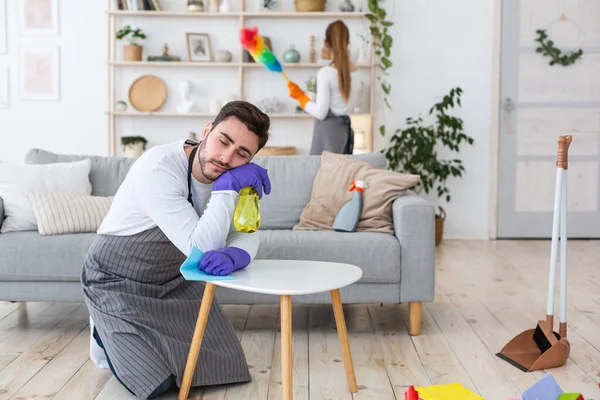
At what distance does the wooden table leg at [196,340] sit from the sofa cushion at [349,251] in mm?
892

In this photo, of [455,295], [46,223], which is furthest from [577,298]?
[46,223]

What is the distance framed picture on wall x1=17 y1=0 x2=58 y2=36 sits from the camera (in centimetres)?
616

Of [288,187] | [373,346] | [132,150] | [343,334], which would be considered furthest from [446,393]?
[132,150]

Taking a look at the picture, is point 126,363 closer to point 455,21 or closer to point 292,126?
point 292,126

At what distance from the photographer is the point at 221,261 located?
2.28 meters

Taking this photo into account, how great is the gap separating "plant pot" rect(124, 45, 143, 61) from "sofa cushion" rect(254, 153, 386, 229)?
2.51 m

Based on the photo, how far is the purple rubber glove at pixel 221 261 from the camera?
2264mm

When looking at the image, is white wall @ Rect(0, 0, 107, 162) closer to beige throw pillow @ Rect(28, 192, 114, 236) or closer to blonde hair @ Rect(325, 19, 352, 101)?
blonde hair @ Rect(325, 19, 352, 101)

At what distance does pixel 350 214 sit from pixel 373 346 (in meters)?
0.67

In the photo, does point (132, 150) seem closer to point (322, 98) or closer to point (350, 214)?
point (322, 98)

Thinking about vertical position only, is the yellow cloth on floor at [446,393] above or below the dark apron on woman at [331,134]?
below

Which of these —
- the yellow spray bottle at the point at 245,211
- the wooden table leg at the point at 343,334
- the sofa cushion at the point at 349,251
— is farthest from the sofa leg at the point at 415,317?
the yellow spray bottle at the point at 245,211

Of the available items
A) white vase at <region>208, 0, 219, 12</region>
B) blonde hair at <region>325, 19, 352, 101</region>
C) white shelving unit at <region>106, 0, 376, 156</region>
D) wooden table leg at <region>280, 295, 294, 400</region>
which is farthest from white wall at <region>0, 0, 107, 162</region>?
wooden table leg at <region>280, 295, 294, 400</region>

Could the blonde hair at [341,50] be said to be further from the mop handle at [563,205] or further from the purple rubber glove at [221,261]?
the purple rubber glove at [221,261]
